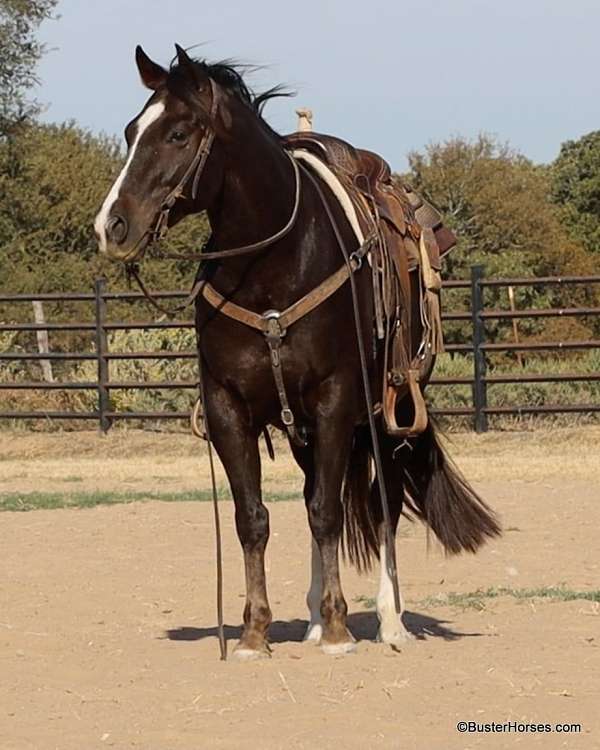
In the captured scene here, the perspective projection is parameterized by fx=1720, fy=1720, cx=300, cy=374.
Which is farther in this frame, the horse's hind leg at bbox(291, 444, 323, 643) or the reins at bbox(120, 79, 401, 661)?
the horse's hind leg at bbox(291, 444, 323, 643)

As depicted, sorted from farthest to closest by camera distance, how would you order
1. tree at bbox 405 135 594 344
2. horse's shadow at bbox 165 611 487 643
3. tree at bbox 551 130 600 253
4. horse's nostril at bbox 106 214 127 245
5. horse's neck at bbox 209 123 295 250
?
tree at bbox 551 130 600 253 < tree at bbox 405 135 594 344 < horse's shadow at bbox 165 611 487 643 < horse's neck at bbox 209 123 295 250 < horse's nostril at bbox 106 214 127 245

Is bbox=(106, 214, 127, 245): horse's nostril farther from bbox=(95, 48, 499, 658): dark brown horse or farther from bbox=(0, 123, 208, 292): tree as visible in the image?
bbox=(0, 123, 208, 292): tree

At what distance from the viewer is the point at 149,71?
6238mm

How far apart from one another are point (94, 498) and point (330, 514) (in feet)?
20.7

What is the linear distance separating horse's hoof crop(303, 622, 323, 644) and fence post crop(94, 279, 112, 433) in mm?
11804

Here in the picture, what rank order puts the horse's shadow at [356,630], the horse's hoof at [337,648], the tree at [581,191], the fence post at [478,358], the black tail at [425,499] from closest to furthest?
the horse's hoof at [337,648] → the horse's shadow at [356,630] → the black tail at [425,499] → the fence post at [478,358] → the tree at [581,191]

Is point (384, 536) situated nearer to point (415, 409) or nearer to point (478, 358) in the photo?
point (415, 409)

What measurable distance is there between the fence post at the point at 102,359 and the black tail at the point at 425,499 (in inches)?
443

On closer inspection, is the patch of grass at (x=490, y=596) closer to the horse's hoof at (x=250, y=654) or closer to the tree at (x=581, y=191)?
the horse's hoof at (x=250, y=654)

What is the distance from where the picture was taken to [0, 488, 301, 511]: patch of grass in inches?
486

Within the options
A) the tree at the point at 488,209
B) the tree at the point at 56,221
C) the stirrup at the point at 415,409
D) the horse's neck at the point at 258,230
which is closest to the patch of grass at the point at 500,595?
the stirrup at the point at 415,409

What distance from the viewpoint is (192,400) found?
64.8ft

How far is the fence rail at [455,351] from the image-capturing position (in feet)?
57.9

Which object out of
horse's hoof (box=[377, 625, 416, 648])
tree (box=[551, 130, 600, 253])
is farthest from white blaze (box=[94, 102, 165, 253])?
tree (box=[551, 130, 600, 253])
